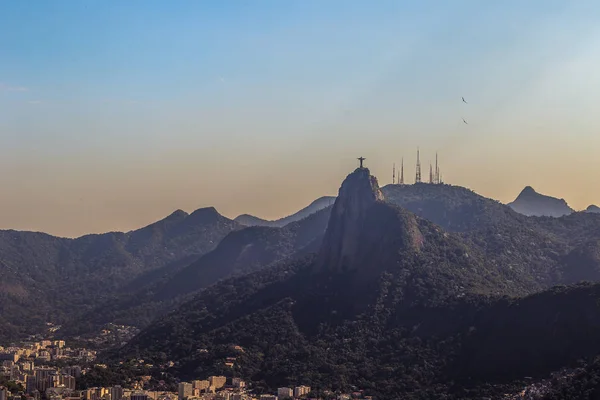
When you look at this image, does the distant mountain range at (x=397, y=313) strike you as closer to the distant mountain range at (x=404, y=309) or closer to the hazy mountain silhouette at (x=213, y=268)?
the distant mountain range at (x=404, y=309)

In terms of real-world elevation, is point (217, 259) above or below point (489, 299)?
above

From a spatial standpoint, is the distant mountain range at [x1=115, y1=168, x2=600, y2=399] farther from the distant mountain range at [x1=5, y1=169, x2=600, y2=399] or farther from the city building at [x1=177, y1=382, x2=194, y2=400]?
the city building at [x1=177, y1=382, x2=194, y2=400]

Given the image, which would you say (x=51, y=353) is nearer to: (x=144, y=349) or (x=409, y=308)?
(x=144, y=349)

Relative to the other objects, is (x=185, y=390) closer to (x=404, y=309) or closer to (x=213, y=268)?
(x=404, y=309)

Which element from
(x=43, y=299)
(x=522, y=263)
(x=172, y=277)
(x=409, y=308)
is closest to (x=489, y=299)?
(x=409, y=308)

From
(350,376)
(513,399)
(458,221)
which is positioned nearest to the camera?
(513,399)

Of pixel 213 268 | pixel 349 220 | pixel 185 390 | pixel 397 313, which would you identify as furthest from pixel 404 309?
pixel 213 268
